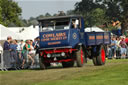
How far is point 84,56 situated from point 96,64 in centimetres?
144

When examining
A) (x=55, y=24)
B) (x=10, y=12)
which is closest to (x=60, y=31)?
(x=55, y=24)

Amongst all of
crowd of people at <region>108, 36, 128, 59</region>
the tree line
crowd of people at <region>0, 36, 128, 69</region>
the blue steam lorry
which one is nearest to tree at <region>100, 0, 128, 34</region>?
the tree line

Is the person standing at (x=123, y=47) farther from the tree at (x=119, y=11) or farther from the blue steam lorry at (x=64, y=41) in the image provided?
the tree at (x=119, y=11)

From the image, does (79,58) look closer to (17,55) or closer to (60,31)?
(60,31)

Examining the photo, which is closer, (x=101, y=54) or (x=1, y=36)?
(x=101, y=54)

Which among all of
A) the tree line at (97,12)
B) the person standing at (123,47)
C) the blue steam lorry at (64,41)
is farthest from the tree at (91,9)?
the blue steam lorry at (64,41)

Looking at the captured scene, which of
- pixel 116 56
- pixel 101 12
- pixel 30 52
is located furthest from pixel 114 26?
pixel 30 52

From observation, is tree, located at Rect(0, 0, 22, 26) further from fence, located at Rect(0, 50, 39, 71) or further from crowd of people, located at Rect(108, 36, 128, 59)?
fence, located at Rect(0, 50, 39, 71)

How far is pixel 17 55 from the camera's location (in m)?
24.0

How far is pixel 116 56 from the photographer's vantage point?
32.5 meters

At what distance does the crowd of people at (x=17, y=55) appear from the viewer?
23516mm

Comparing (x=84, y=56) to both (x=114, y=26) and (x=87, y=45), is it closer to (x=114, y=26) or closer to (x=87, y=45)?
(x=87, y=45)

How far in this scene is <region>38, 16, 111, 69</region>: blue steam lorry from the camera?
829 inches

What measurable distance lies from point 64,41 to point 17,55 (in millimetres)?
4094
